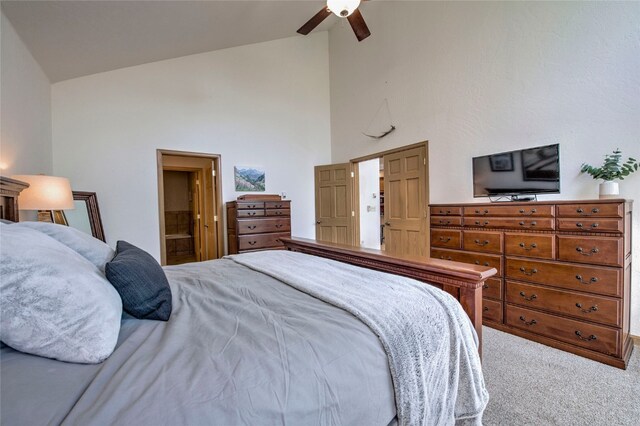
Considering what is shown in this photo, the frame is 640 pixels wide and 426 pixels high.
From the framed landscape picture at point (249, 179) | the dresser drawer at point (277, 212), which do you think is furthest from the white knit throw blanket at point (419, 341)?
the framed landscape picture at point (249, 179)

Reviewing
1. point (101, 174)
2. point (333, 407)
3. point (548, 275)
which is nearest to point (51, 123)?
point (101, 174)

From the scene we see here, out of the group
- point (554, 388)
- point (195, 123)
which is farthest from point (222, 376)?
point (195, 123)

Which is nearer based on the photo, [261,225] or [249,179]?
[261,225]

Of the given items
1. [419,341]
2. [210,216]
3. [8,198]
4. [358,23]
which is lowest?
[419,341]

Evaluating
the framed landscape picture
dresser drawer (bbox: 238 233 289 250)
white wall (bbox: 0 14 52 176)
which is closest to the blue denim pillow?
white wall (bbox: 0 14 52 176)

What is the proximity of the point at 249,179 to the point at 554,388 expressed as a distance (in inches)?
171

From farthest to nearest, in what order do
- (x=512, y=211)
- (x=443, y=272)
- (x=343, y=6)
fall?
(x=512, y=211)
(x=343, y=6)
(x=443, y=272)

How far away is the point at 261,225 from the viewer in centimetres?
436

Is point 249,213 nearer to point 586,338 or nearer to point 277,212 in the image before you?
point 277,212

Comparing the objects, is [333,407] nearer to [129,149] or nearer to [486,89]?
[486,89]

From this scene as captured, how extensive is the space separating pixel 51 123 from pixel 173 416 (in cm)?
438

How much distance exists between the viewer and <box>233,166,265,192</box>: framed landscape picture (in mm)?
4742

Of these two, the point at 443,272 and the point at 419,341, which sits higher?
the point at 443,272

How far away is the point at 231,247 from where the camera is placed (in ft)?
14.7
